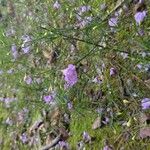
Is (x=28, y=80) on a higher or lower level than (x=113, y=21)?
lower

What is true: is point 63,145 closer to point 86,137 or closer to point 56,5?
point 86,137

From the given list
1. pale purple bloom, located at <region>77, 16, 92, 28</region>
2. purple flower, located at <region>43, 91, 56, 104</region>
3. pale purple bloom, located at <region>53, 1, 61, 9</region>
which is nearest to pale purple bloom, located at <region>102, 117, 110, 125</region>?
purple flower, located at <region>43, 91, 56, 104</region>

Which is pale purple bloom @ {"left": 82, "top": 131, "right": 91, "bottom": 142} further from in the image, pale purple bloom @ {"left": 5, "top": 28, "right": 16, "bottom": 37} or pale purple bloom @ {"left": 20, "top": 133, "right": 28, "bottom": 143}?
pale purple bloom @ {"left": 5, "top": 28, "right": 16, "bottom": 37}

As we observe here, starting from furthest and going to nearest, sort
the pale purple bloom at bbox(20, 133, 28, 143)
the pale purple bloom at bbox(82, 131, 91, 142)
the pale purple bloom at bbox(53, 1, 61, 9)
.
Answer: the pale purple bloom at bbox(53, 1, 61, 9)
the pale purple bloom at bbox(20, 133, 28, 143)
the pale purple bloom at bbox(82, 131, 91, 142)

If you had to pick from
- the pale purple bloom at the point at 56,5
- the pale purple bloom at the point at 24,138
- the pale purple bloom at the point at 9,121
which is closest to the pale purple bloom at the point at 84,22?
the pale purple bloom at the point at 56,5

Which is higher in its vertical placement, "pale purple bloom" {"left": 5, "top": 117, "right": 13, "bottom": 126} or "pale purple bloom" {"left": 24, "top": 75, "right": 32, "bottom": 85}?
"pale purple bloom" {"left": 24, "top": 75, "right": 32, "bottom": 85}

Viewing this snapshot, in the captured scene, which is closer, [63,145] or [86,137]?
[86,137]

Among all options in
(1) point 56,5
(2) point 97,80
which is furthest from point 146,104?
(1) point 56,5

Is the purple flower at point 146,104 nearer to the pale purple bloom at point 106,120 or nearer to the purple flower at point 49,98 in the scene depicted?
the pale purple bloom at point 106,120

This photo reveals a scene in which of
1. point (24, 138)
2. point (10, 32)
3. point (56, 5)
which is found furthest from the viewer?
point (10, 32)

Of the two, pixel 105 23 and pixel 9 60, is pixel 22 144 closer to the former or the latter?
pixel 9 60

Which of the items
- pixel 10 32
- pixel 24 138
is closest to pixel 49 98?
pixel 24 138

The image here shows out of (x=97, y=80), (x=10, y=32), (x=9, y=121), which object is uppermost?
(x=10, y=32)

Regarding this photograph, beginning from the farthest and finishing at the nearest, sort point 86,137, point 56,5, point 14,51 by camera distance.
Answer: point 14,51 < point 56,5 < point 86,137
